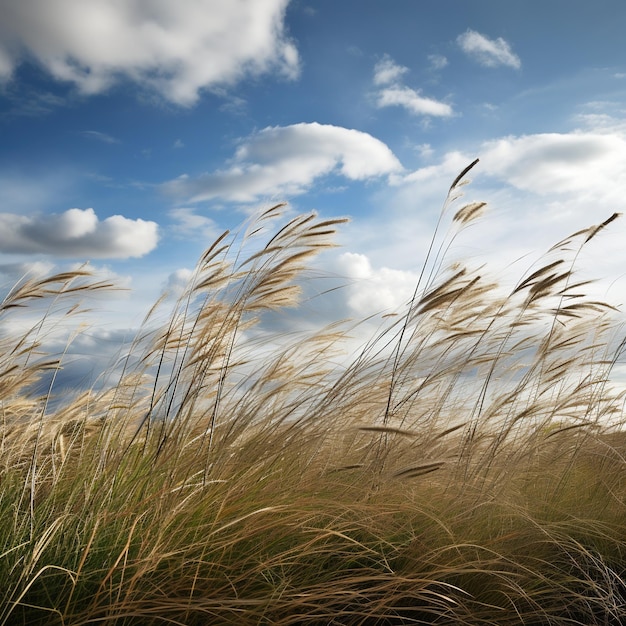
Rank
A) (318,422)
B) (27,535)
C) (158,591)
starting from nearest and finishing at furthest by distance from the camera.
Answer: (158,591)
(27,535)
(318,422)

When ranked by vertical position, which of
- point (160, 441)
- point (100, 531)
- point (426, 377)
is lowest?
point (100, 531)

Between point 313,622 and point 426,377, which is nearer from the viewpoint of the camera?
point 313,622

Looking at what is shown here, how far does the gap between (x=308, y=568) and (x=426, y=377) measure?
4.20ft

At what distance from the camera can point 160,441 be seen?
2.36 m

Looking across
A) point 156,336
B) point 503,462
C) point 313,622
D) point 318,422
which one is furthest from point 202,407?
point 503,462

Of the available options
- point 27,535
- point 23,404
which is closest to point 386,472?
point 27,535

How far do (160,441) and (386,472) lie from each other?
0.91m

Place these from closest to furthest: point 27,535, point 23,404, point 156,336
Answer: point 27,535
point 156,336
point 23,404

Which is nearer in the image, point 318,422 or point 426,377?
point 318,422

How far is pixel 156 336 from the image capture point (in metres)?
2.78

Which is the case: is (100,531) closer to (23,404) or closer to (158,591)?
(158,591)

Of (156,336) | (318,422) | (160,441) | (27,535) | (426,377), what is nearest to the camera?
(27,535)

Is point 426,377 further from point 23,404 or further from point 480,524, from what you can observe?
point 23,404

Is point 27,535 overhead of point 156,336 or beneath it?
beneath
